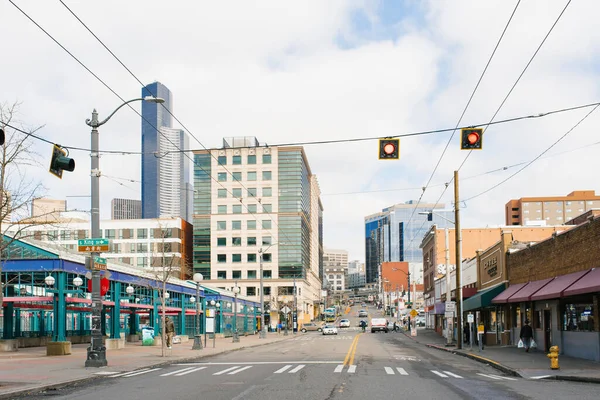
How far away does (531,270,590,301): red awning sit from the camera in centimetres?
2742

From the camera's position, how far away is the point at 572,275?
2875 centimetres

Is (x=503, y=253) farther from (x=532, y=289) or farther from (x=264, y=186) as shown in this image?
(x=264, y=186)

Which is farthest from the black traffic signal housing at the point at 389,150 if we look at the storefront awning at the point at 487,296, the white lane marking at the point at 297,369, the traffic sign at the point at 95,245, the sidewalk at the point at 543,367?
the storefront awning at the point at 487,296

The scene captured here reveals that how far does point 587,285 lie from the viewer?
81.4 ft

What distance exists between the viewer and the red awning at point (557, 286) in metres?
27.4

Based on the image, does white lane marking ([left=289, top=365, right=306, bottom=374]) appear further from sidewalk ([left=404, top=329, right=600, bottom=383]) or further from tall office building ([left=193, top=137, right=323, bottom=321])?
tall office building ([left=193, top=137, right=323, bottom=321])

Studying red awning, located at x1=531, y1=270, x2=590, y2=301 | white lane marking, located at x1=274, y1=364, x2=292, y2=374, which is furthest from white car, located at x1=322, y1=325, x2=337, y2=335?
white lane marking, located at x1=274, y1=364, x2=292, y2=374

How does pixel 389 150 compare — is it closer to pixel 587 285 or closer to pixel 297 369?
pixel 297 369

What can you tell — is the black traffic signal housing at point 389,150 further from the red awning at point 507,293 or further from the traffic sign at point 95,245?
the red awning at point 507,293

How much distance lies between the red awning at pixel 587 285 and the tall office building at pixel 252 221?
98.5 meters

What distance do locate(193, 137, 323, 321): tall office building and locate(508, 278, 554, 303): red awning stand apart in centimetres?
8989

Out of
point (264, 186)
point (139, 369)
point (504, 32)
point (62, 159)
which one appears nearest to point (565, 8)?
point (504, 32)

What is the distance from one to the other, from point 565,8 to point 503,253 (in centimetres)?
2716

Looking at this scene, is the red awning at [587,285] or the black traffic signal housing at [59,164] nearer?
the black traffic signal housing at [59,164]
